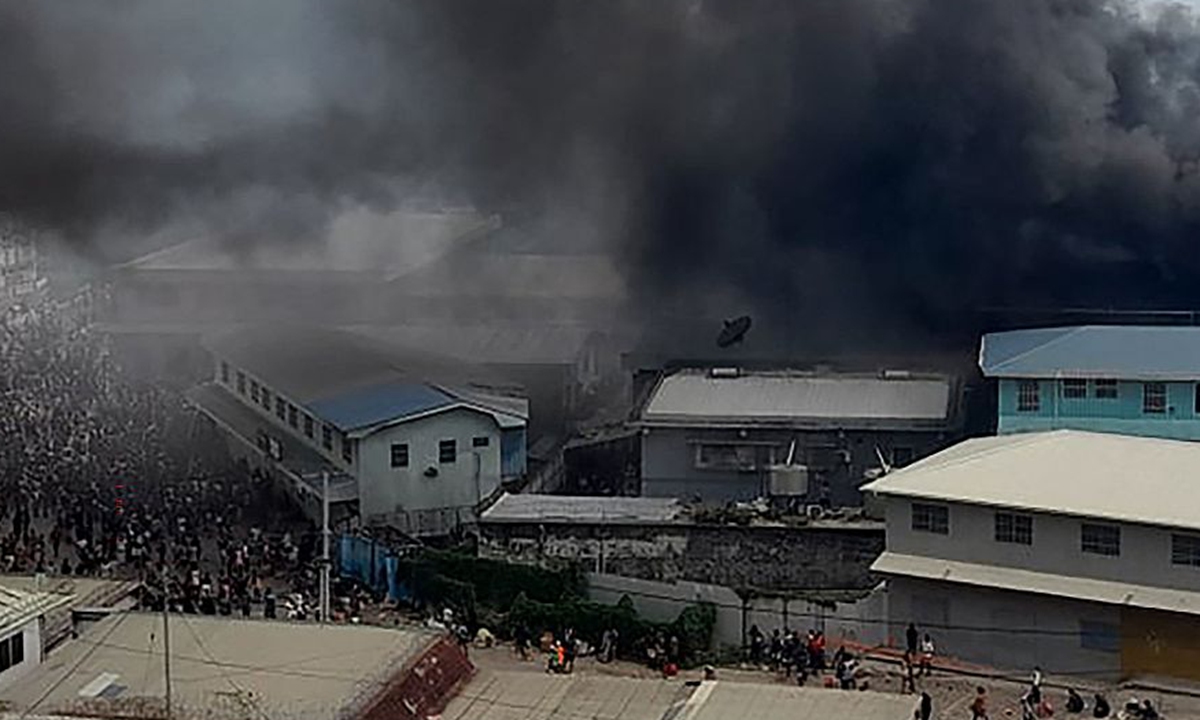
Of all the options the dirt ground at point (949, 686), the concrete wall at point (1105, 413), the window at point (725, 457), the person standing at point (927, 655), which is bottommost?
the dirt ground at point (949, 686)

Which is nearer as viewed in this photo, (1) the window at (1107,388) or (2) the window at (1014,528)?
(2) the window at (1014,528)

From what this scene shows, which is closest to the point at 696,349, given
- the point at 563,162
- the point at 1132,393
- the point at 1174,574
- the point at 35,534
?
the point at 563,162

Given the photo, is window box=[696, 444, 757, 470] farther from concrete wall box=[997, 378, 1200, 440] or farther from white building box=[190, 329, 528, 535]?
concrete wall box=[997, 378, 1200, 440]

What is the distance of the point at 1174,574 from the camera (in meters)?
19.2

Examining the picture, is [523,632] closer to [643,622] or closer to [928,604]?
[643,622]

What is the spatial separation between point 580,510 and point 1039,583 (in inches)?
223

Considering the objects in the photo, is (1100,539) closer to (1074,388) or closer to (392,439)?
(1074,388)

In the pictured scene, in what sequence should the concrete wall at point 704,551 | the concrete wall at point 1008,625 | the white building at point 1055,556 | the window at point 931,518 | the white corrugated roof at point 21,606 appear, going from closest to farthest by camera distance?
the white corrugated roof at point 21,606, the white building at point 1055,556, the concrete wall at point 1008,625, the window at point 931,518, the concrete wall at point 704,551

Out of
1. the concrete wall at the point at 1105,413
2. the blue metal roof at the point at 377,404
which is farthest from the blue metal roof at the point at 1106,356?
the blue metal roof at the point at 377,404

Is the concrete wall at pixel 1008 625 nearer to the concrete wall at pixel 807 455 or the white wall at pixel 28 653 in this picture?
the concrete wall at pixel 807 455

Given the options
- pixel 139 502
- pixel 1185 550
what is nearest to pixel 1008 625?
pixel 1185 550

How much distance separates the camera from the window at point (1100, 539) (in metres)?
19.4

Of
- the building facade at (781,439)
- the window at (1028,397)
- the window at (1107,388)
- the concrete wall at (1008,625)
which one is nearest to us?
the concrete wall at (1008,625)

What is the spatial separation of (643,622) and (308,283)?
686 inches
